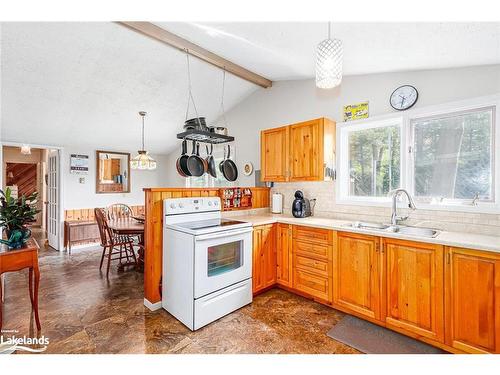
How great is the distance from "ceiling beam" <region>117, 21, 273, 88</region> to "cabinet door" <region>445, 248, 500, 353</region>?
10.3ft

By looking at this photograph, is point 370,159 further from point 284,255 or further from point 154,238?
point 154,238

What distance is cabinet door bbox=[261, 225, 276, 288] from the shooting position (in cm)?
283

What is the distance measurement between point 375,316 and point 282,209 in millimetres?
1774

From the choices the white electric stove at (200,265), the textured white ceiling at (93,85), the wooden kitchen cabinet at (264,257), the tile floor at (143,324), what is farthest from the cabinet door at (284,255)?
the textured white ceiling at (93,85)

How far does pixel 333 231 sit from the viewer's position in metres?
2.44

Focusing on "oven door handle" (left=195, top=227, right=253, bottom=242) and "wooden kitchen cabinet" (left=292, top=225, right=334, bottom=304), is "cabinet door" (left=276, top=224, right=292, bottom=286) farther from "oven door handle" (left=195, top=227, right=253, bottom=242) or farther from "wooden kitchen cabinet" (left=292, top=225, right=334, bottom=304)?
"oven door handle" (left=195, top=227, right=253, bottom=242)

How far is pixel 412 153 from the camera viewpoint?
2.52 meters

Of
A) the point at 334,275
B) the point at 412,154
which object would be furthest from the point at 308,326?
the point at 412,154

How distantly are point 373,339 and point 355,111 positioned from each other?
2375 millimetres

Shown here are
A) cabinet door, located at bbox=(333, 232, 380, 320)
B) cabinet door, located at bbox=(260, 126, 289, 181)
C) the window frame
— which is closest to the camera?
the window frame

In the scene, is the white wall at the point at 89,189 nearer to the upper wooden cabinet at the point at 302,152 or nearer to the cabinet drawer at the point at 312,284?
the upper wooden cabinet at the point at 302,152

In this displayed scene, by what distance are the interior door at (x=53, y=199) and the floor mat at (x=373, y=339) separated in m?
5.34

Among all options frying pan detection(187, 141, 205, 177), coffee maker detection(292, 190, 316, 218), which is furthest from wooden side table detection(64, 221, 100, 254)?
coffee maker detection(292, 190, 316, 218)

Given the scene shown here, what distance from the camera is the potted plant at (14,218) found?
1.94m
